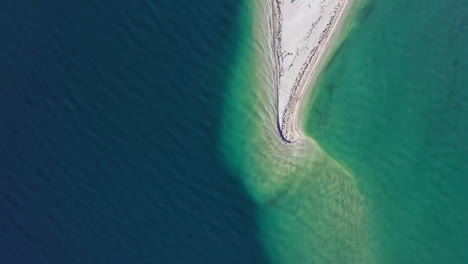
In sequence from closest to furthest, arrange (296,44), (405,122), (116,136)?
1. (116,136)
2. (296,44)
3. (405,122)

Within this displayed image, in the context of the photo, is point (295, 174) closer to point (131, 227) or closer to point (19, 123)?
point (131, 227)

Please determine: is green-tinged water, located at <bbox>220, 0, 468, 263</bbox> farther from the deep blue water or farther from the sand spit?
the deep blue water

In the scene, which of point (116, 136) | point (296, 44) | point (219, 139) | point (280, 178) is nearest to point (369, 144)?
point (280, 178)

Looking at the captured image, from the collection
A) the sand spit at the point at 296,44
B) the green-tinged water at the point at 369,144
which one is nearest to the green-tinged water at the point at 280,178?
the green-tinged water at the point at 369,144

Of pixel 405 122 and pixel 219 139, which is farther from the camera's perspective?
pixel 405 122

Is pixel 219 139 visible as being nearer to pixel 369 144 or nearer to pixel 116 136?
pixel 116 136
